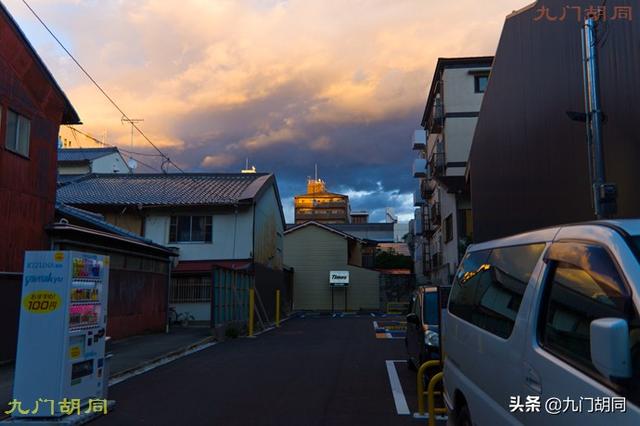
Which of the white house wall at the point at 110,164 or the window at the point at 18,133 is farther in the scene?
the white house wall at the point at 110,164

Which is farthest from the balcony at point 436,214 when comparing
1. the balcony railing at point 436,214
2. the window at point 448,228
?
the window at point 448,228

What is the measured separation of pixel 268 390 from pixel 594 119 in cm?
746

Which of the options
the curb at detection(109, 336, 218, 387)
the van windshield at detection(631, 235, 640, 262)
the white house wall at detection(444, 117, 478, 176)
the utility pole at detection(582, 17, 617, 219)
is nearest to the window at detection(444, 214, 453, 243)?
the white house wall at detection(444, 117, 478, 176)

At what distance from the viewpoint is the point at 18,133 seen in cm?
1307

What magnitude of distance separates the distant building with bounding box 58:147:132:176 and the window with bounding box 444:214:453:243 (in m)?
24.9

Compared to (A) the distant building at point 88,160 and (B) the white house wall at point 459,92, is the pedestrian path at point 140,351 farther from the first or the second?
(A) the distant building at point 88,160

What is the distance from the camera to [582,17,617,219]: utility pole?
910cm

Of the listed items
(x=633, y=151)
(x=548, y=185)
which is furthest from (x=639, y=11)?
(x=548, y=185)

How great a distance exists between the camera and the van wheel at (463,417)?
4426 millimetres

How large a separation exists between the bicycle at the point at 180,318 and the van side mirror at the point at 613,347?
24329 mm

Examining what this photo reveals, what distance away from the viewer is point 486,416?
371 cm

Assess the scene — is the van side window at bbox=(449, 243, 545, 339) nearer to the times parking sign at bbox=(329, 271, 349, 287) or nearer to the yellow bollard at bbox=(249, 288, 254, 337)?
the yellow bollard at bbox=(249, 288, 254, 337)

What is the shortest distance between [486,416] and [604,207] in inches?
262

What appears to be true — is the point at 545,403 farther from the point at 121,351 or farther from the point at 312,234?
the point at 312,234
